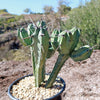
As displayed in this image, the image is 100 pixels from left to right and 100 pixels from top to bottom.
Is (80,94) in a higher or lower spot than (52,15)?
lower

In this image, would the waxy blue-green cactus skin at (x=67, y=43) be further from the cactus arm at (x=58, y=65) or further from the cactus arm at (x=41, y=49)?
the cactus arm at (x=41, y=49)

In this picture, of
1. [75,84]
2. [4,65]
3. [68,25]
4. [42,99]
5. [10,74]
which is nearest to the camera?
[42,99]

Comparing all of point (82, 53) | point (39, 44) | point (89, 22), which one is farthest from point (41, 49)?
point (89, 22)

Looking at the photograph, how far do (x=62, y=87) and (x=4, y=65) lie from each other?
1.86 metres

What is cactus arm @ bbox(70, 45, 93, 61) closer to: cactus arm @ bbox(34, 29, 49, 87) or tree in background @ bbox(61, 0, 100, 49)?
cactus arm @ bbox(34, 29, 49, 87)

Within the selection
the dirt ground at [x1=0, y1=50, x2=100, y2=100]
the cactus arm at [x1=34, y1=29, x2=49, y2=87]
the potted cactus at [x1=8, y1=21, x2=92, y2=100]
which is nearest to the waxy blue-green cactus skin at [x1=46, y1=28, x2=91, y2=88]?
the potted cactus at [x1=8, y1=21, x2=92, y2=100]

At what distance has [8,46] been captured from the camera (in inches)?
201

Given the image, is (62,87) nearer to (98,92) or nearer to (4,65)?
(98,92)

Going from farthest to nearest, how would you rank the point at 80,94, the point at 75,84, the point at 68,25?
the point at 68,25 → the point at 75,84 → the point at 80,94

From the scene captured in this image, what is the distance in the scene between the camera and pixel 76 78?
2092 mm

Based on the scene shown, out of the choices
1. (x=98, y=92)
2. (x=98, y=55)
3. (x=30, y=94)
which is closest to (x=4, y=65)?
(x=30, y=94)

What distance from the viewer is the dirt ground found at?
5.55ft

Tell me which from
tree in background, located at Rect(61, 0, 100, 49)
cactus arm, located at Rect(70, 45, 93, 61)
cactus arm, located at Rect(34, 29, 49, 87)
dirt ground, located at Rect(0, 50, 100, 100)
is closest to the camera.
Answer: cactus arm, located at Rect(34, 29, 49, 87)

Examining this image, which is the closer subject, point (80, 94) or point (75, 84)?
point (80, 94)
